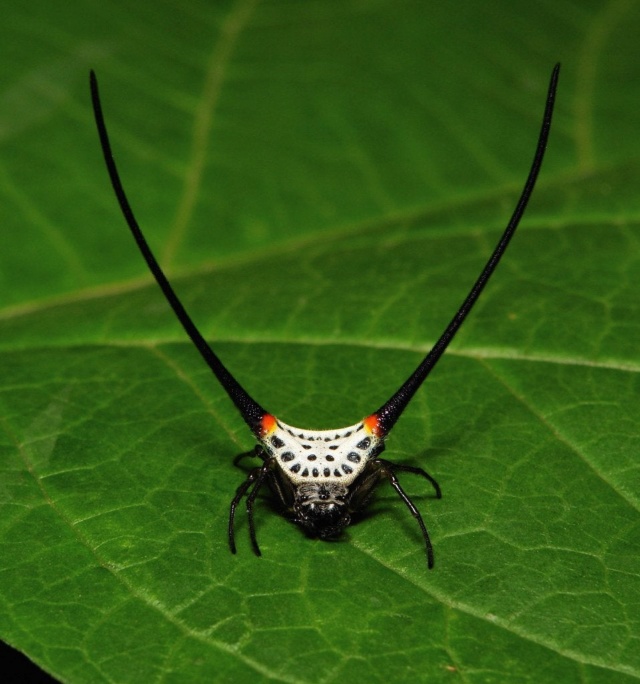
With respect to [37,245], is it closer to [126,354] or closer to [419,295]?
[126,354]

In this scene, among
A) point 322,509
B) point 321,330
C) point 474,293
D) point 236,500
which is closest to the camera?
point 474,293

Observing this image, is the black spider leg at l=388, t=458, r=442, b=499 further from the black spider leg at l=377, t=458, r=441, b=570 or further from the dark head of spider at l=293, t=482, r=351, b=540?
the dark head of spider at l=293, t=482, r=351, b=540

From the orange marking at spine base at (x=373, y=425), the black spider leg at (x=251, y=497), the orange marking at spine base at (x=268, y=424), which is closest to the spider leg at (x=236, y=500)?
the black spider leg at (x=251, y=497)

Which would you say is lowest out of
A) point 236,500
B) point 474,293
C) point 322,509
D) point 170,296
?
point 236,500

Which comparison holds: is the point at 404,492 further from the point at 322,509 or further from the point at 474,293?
the point at 474,293

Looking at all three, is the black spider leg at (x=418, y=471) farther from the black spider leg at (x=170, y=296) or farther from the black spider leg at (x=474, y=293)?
the black spider leg at (x=170, y=296)

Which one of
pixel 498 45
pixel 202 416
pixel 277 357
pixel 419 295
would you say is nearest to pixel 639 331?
pixel 419 295

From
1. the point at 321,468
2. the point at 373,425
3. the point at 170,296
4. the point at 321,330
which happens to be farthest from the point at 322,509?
the point at 321,330
